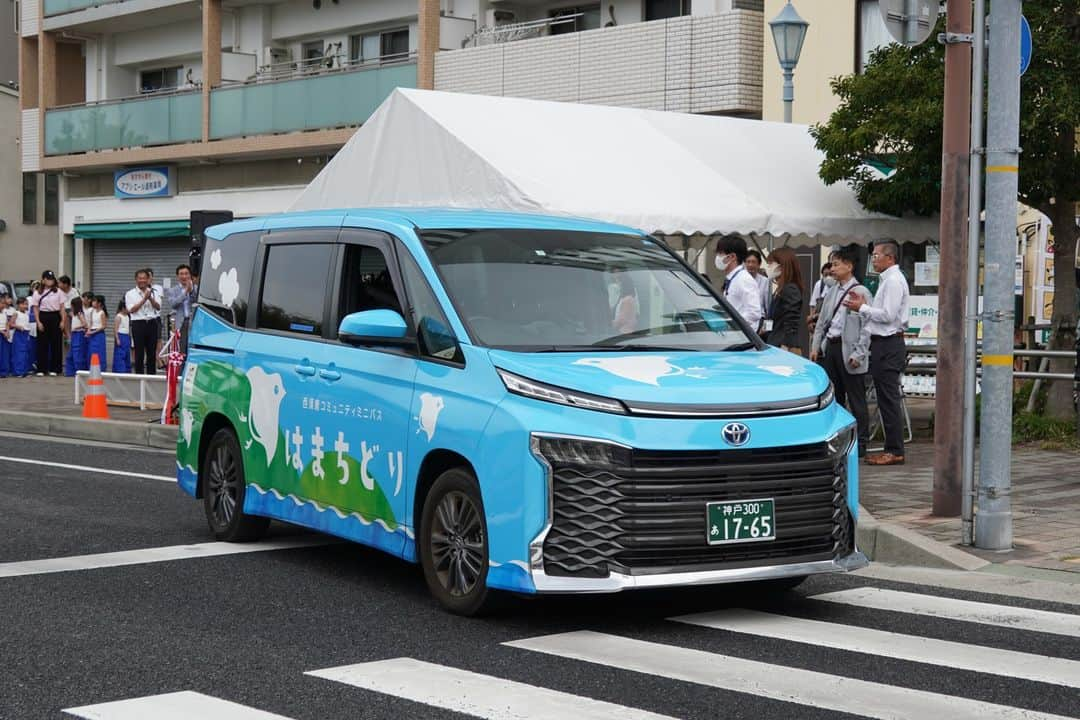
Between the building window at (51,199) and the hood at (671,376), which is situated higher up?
the building window at (51,199)

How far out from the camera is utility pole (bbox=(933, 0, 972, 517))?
10.0m

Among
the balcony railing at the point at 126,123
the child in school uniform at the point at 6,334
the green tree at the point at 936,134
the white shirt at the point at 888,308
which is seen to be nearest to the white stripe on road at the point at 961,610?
the white shirt at the point at 888,308

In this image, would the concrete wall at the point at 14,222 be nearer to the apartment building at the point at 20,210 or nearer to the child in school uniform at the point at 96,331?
the apartment building at the point at 20,210

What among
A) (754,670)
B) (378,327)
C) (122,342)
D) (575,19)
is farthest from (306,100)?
(754,670)

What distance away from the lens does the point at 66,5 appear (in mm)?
39406

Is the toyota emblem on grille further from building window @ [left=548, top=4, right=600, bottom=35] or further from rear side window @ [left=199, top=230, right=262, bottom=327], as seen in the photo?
building window @ [left=548, top=4, right=600, bottom=35]

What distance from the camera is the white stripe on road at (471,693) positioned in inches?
216

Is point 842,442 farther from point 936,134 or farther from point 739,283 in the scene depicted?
point 936,134

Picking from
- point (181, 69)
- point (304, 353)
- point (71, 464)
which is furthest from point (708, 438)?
point (181, 69)

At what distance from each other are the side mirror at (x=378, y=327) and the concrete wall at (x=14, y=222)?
4032cm

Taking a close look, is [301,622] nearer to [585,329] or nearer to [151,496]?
[585,329]

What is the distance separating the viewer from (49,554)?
905cm

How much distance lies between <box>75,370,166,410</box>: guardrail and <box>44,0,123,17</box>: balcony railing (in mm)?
19954

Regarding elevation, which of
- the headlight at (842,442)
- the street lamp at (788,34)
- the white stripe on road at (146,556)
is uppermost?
the street lamp at (788,34)
